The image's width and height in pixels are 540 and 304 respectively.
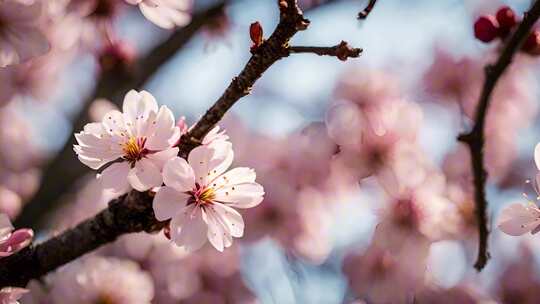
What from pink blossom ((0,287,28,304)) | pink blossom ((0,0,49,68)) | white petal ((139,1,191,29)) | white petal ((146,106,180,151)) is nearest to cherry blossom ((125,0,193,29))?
white petal ((139,1,191,29))

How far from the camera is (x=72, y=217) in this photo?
2750 millimetres

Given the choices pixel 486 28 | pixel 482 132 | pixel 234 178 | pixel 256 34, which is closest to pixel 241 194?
pixel 234 178

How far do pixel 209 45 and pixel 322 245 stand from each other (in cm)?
93

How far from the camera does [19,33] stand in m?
1.51

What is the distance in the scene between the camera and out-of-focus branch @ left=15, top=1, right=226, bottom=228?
107 inches

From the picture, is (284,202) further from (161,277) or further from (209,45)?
(209,45)

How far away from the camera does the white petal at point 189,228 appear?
4.16 feet

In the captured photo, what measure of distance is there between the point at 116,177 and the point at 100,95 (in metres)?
1.70

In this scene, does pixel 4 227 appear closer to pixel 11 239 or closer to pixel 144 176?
pixel 11 239

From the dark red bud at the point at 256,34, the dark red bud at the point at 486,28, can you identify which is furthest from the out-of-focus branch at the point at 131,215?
the dark red bud at the point at 486,28

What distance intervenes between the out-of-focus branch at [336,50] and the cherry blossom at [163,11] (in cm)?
49

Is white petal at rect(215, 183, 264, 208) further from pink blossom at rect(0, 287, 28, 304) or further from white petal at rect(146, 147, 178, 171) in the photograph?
pink blossom at rect(0, 287, 28, 304)

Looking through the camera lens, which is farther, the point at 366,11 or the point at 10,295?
the point at 10,295

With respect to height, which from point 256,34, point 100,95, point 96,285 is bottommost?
point 100,95
